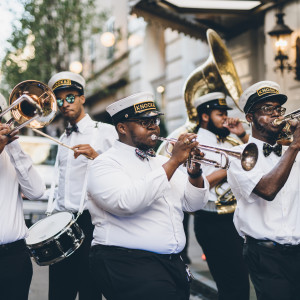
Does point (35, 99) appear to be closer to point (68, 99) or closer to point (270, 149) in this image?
Answer: point (68, 99)

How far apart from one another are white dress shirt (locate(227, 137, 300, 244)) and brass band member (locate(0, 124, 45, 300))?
1530 mm

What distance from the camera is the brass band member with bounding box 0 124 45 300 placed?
302 cm

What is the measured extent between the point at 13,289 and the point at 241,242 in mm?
2128

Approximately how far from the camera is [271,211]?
10.2 feet

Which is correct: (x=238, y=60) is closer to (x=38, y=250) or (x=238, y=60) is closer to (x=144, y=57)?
(x=144, y=57)

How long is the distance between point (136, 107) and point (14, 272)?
1.40 meters

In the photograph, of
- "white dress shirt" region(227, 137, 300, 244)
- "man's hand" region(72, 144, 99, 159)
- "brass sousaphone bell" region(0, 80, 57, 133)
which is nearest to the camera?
"white dress shirt" region(227, 137, 300, 244)

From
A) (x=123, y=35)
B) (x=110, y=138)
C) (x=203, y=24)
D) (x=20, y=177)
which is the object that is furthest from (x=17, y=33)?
(x=20, y=177)

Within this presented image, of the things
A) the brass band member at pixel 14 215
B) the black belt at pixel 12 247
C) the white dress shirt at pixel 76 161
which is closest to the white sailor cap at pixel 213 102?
the white dress shirt at pixel 76 161

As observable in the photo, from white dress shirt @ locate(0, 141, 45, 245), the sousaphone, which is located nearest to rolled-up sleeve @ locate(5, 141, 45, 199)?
white dress shirt @ locate(0, 141, 45, 245)

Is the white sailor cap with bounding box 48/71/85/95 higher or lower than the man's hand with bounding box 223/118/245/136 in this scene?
higher

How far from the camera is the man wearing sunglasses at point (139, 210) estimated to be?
270cm

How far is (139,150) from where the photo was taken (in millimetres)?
3031

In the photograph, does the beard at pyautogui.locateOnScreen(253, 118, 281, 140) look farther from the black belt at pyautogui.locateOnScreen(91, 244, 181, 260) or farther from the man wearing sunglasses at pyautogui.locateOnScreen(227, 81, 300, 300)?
the black belt at pyautogui.locateOnScreen(91, 244, 181, 260)
